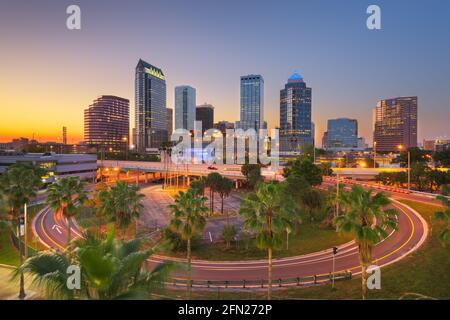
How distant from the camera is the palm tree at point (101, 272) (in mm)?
6757

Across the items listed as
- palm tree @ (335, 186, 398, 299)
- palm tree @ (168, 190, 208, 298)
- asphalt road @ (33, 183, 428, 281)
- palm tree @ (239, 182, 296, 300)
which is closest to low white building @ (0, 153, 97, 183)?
asphalt road @ (33, 183, 428, 281)

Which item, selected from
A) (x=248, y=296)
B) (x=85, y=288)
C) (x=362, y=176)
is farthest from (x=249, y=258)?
(x=362, y=176)

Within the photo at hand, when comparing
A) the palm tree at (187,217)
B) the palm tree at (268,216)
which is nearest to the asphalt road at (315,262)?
the palm tree at (187,217)

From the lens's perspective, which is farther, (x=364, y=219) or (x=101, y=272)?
(x=364, y=219)

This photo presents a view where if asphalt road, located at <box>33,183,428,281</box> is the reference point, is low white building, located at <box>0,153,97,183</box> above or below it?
above

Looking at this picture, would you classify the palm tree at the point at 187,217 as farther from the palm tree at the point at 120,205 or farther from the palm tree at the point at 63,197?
the palm tree at the point at 63,197

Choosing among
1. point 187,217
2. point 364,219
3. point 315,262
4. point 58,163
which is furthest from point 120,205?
point 58,163

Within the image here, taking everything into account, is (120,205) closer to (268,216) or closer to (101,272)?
(268,216)

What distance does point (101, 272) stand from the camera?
6.74m


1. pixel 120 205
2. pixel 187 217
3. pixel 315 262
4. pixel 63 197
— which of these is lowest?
pixel 315 262

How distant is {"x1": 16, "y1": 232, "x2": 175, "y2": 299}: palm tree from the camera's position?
22.2 feet

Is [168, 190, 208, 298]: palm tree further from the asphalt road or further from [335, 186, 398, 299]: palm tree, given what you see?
[335, 186, 398, 299]: palm tree

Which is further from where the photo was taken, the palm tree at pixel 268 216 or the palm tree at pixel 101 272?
the palm tree at pixel 268 216

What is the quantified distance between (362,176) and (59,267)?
9548cm
